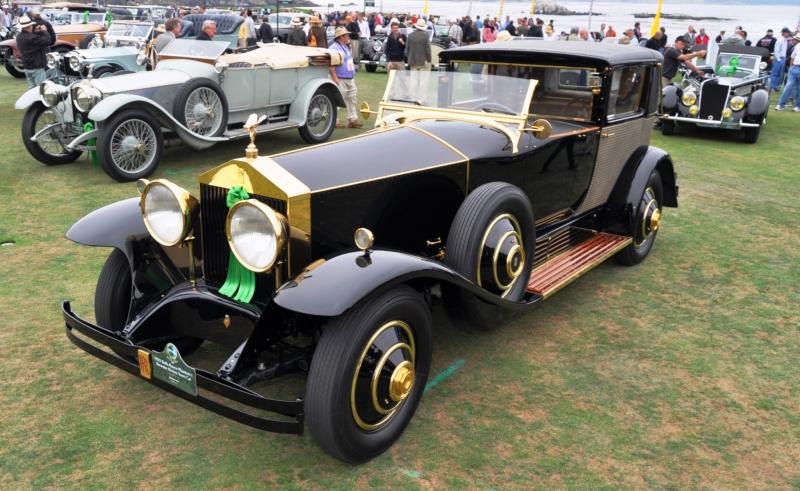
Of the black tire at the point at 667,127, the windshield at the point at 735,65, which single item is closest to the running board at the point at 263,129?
the black tire at the point at 667,127

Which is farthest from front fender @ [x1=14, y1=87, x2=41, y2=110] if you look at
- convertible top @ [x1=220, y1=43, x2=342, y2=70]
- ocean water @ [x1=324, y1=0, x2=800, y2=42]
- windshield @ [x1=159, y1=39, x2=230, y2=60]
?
ocean water @ [x1=324, y1=0, x2=800, y2=42]

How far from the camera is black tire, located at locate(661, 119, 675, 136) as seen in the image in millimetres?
10641

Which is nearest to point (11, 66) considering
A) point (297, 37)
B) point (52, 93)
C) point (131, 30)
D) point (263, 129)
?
point (131, 30)

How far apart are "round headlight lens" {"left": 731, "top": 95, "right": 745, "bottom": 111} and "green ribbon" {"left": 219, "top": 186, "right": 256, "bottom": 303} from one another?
9.68 m

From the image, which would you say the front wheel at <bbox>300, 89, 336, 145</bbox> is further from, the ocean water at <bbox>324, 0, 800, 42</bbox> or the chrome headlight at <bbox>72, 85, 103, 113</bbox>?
the ocean water at <bbox>324, 0, 800, 42</bbox>

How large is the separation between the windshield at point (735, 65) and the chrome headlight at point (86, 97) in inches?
402

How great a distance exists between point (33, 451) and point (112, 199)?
4086mm

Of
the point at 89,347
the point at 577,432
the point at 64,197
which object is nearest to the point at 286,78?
the point at 64,197

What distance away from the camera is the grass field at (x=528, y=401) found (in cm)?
263

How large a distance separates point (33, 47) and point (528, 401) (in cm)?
1021

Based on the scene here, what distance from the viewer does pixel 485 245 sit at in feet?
10.7

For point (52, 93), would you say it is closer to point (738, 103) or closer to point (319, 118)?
point (319, 118)

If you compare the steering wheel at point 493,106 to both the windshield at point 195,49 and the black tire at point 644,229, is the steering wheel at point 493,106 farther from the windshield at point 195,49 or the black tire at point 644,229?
the windshield at point 195,49

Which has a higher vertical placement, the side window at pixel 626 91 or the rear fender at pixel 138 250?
the side window at pixel 626 91
